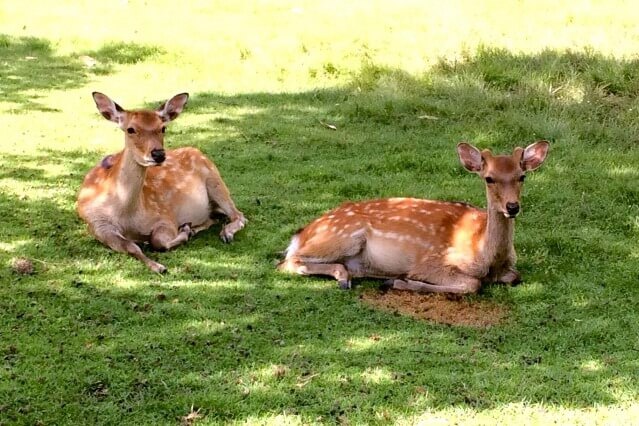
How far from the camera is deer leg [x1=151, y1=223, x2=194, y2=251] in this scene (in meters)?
6.49

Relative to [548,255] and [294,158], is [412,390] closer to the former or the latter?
[548,255]

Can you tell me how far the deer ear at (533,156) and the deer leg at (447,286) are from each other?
2.68ft

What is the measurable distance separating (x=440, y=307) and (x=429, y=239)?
25.4 inches

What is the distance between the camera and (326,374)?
455 centimetres

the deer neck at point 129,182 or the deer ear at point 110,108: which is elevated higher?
the deer ear at point 110,108

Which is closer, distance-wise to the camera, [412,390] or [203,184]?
[412,390]

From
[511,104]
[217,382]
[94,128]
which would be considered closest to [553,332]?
[217,382]

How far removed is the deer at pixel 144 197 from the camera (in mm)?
6406

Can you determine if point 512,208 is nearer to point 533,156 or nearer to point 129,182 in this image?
point 533,156

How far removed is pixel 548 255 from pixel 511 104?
382cm

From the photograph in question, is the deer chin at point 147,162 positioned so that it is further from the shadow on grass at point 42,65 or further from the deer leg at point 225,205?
the shadow on grass at point 42,65

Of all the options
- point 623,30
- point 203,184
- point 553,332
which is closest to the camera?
point 553,332

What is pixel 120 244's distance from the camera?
6.31m

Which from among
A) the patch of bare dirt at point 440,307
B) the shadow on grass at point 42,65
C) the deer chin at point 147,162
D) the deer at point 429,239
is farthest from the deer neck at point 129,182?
the shadow on grass at point 42,65
